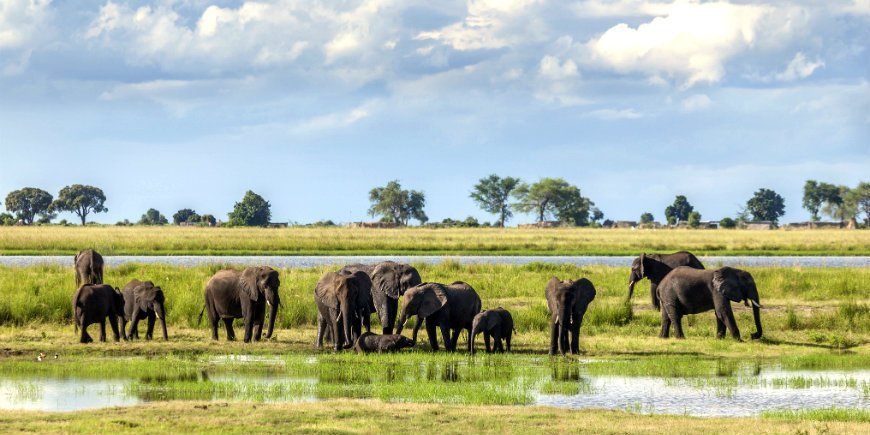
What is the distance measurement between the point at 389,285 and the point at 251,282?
2695mm

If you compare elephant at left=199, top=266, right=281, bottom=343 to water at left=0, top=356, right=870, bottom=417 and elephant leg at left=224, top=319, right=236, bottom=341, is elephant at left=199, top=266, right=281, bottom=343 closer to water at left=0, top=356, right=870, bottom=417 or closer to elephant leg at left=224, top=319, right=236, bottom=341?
elephant leg at left=224, top=319, right=236, bottom=341

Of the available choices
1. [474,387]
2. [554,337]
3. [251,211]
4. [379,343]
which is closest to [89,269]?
[379,343]

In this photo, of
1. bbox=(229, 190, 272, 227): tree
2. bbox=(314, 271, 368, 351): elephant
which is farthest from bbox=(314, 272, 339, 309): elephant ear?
bbox=(229, 190, 272, 227): tree

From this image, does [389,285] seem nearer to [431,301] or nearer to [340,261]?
[431,301]

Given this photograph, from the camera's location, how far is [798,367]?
20891 millimetres

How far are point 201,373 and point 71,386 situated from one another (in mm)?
2318

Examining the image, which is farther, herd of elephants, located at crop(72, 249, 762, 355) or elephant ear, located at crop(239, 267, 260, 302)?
elephant ear, located at crop(239, 267, 260, 302)

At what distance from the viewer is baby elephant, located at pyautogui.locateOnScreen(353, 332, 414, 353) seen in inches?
846

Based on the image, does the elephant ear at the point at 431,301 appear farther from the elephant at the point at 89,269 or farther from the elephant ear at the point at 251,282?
the elephant at the point at 89,269

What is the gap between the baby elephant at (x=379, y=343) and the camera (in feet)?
70.5

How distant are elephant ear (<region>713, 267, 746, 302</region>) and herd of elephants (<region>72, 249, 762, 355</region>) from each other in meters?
0.02

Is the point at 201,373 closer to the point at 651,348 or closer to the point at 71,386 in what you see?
the point at 71,386

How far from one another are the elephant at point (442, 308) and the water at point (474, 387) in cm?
144

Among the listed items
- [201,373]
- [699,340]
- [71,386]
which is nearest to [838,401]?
[699,340]
